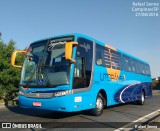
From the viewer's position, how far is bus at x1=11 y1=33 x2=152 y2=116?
9.66 m

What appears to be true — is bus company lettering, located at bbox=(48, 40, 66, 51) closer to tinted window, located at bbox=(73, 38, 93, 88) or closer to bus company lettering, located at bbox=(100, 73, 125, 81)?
tinted window, located at bbox=(73, 38, 93, 88)

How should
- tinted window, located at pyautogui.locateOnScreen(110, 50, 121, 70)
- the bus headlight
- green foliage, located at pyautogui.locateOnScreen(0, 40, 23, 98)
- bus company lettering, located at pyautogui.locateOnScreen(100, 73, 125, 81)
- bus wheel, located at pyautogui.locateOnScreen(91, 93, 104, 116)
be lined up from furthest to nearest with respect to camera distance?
green foliage, located at pyautogui.locateOnScreen(0, 40, 23, 98) → tinted window, located at pyautogui.locateOnScreen(110, 50, 121, 70) → bus company lettering, located at pyautogui.locateOnScreen(100, 73, 125, 81) → bus wheel, located at pyautogui.locateOnScreen(91, 93, 104, 116) → the bus headlight

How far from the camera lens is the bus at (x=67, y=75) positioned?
9.66 metres

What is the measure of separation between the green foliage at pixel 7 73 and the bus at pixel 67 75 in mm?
9014

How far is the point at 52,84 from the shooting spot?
9766 millimetres

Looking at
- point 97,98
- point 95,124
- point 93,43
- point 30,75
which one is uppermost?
point 93,43

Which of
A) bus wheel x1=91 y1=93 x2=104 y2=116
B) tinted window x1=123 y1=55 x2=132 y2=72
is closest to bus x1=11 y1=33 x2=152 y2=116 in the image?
bus wheel x1=91 y1=93 x2=104 y2=116

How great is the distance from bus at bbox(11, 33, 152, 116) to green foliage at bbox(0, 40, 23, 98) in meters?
9.01

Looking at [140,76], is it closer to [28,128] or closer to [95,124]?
[95,124]

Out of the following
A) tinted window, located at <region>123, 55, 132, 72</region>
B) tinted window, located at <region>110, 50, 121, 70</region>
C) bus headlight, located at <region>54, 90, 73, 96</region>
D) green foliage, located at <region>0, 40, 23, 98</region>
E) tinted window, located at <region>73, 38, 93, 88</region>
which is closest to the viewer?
bus headlight, located at <region>54, 90, 73, 96</region>

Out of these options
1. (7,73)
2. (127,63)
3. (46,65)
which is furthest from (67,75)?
(7,73)

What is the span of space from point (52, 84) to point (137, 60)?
11.0 meters

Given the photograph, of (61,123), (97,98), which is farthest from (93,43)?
(61,123)

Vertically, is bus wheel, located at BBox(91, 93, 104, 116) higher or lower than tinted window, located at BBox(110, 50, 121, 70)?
lower
